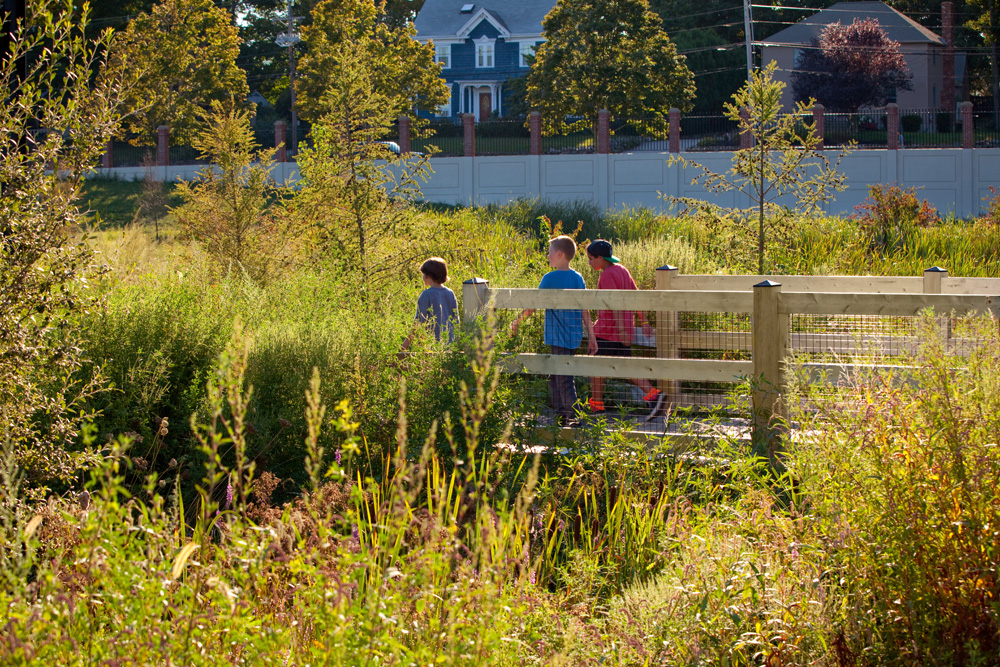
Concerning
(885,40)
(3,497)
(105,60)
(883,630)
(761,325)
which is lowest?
(883,630)

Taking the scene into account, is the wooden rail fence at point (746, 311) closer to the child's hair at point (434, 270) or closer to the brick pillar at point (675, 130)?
the child's hair at point (434, 270)

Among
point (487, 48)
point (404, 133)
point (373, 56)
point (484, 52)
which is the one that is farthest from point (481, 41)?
point (404, 133)

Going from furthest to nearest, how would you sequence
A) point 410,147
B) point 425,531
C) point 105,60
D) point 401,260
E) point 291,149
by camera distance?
point 291,149 < point 410,147 < point 401,260 < point 105,60 < point 425,531

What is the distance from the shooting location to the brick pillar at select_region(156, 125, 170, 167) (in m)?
34.7

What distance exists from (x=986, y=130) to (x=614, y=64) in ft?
42.7

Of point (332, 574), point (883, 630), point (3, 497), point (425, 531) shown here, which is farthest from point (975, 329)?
point (3, 497)

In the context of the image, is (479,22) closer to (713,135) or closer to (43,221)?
(713,135)

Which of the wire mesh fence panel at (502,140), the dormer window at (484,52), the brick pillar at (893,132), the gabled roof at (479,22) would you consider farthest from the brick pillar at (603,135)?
the dormer window at (484,52)

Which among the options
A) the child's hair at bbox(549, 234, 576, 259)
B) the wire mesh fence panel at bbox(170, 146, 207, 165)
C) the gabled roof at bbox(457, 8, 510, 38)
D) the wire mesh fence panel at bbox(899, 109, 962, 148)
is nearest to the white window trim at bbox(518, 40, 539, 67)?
the gabled roof at bbox(457, 8, 510, 38)

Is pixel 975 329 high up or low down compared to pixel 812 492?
up

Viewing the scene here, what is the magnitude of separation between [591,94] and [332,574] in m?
35.0

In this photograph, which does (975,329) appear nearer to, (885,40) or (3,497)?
(3,497)

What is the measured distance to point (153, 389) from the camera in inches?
211

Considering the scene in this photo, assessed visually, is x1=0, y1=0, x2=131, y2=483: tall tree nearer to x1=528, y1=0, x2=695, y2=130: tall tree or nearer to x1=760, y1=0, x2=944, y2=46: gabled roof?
x1=528, y1=0, x2=695, y2=130: tall tree
